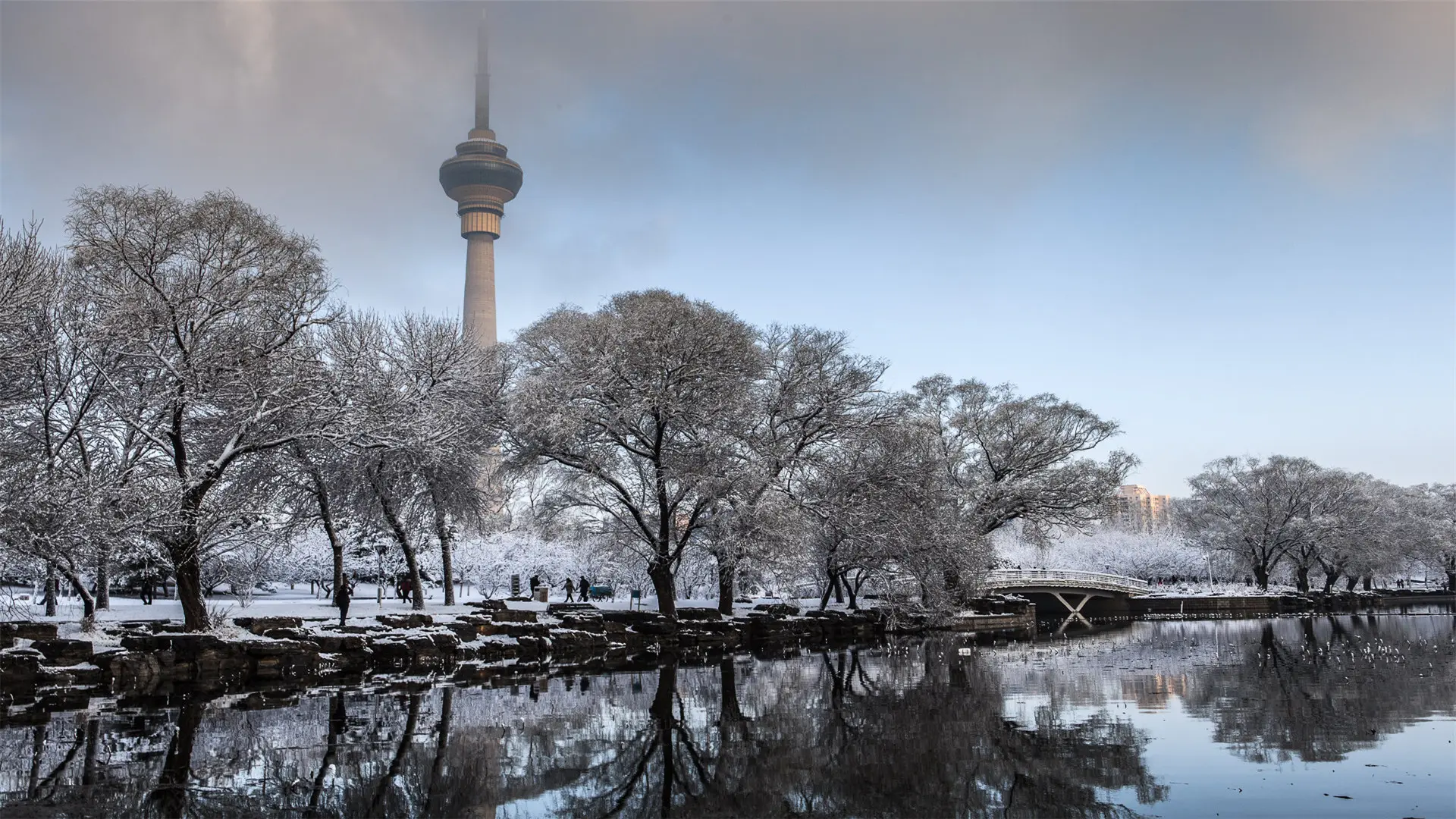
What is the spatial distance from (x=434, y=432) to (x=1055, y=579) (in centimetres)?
4996

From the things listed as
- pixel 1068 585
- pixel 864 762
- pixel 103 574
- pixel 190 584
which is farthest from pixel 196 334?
pixel 1068 585

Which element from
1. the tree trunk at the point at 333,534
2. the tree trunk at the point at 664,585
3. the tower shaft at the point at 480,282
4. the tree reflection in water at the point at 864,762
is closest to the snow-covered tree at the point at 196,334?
the tree trunk at the point at 333,534

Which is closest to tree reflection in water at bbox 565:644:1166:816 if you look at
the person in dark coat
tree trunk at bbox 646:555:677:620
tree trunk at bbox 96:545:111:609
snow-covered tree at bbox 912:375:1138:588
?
tree trunk at bbox 96:545:111:609

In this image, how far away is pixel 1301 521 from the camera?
79.7 meters

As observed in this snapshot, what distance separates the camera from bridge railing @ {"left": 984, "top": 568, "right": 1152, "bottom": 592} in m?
64.2

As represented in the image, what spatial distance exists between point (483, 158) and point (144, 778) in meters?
196

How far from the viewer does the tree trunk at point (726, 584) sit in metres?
41.1

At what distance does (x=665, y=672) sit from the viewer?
86.2ft

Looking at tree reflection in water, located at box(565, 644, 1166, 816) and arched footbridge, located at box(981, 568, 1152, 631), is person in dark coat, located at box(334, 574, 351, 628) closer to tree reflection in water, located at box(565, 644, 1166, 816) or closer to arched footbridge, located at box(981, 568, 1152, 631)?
tree reflection in water, located at box(565, 644, 1166, 816)

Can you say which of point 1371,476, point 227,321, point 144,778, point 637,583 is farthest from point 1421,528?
point 144,778

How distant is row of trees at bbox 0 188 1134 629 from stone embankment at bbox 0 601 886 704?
4.99ft

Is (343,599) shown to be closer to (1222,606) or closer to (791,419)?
(791,419)

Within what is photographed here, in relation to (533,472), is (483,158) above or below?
above

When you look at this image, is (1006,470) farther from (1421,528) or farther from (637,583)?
(1421,528)
